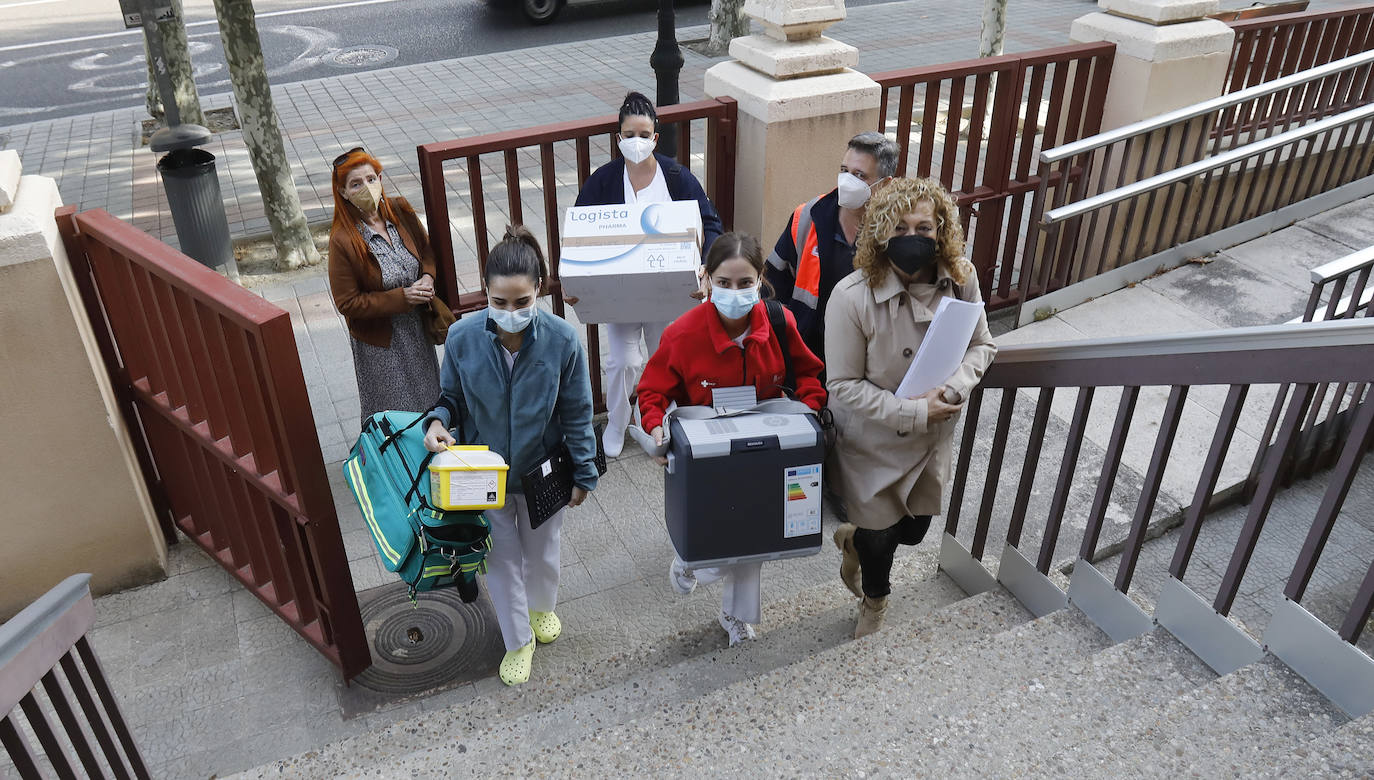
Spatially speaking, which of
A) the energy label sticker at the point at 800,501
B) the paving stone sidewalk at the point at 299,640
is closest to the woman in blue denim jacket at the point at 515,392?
the paving stone sidewalk at the point at 299,640

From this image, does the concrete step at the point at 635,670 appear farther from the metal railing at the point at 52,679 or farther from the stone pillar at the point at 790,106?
the stone pillar at the point at 790,106

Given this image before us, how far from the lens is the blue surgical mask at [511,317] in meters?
3.24

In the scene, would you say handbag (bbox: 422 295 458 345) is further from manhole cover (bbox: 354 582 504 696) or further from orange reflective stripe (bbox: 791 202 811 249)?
orange reflective stripe (bbox: 791 202 811 249)

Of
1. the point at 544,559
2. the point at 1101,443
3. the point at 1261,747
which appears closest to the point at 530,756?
the point at 544,559

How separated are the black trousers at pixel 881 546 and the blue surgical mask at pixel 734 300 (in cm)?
91

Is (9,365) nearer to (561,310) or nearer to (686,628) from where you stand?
(561,310)

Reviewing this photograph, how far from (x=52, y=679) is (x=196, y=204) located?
18.8 ft

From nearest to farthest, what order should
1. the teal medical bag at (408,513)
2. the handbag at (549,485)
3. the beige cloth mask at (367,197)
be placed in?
the teal medical bag at (408,513) < the handbag at (549,485) < the beige cloth mask at (367,197)

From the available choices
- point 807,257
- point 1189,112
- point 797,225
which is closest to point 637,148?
point 797,225

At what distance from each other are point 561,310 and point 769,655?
7.47ft

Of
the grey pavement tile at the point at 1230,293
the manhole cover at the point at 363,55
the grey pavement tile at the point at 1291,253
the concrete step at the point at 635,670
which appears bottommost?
the manhole cover at the point at 363,55

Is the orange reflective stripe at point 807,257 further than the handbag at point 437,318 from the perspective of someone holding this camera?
No

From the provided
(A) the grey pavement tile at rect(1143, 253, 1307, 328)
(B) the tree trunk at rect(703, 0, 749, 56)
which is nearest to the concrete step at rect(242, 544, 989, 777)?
(A) the grey pavement tile at rect(1143, 253, 1307, 328)

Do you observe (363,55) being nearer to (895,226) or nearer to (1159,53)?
(1159,53)
